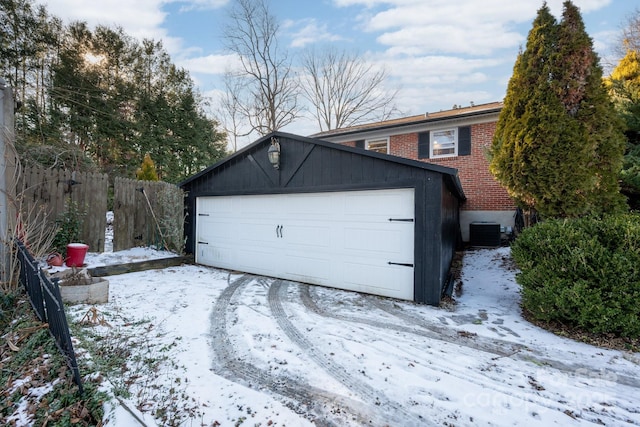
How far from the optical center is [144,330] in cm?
349

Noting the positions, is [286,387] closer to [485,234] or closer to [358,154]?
[358,154]

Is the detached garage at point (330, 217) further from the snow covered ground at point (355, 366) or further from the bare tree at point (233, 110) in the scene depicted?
the bare tree at point (233, 110)

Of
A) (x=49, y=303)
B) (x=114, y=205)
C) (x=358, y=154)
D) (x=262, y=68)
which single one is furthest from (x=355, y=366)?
(x=262, y=68)

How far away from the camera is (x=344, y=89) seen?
1931 cm

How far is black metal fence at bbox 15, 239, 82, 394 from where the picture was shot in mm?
2238

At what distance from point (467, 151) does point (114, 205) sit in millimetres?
10088

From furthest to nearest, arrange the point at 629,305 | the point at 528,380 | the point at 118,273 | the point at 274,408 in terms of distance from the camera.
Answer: the point at 118,273 → the point at 629,305 → the point at 528,380 → the point at 274,408

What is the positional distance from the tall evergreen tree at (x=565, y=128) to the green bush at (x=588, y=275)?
156 cm

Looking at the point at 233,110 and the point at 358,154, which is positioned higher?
the point at 233,110

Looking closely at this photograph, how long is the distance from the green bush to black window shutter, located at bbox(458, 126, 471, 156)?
19.6 ft

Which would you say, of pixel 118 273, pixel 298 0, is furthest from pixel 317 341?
pixel 298 0

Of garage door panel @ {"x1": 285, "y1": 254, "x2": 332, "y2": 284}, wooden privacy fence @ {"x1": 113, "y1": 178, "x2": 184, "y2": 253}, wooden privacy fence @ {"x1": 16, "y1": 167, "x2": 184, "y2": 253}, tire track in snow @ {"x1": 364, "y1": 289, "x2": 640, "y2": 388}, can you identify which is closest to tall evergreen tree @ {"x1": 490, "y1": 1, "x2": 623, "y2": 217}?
tire track in snow @ {"x1": 364, "y1": 289, "x2": 640, "y2": 388}

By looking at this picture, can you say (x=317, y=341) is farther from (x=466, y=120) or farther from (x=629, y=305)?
(x=466, y=120)

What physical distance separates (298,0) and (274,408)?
491 inches
